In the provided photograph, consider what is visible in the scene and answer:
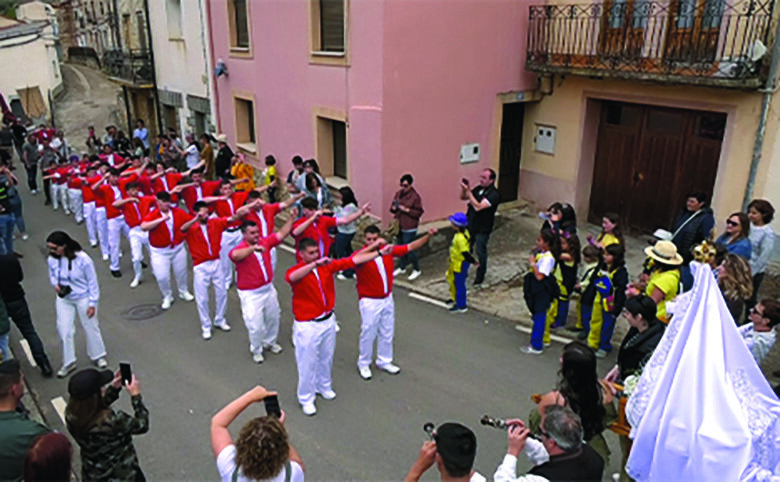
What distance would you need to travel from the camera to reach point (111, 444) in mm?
3984

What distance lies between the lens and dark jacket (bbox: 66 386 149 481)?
393cm

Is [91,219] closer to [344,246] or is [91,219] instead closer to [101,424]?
[344,246]

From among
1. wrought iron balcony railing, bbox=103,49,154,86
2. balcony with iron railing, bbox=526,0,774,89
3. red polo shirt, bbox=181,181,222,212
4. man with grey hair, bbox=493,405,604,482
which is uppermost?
balcony with iron railing, bbox=526,0,774,89

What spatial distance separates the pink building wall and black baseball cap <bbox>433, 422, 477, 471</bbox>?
26.2ft

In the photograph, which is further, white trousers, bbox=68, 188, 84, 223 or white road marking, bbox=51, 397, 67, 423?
white trousers, bbox=68, 188, 84, 223

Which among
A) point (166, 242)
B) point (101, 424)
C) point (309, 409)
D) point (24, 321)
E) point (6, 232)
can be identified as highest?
point (101, 424)

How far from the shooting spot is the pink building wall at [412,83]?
10.5m

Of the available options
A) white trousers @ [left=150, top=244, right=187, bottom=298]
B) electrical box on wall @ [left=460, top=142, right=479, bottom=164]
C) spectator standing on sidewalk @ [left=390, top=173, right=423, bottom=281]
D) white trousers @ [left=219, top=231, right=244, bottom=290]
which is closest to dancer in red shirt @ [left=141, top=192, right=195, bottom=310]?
white trousers @ [left=150, top=244, right=187, bottom=298]

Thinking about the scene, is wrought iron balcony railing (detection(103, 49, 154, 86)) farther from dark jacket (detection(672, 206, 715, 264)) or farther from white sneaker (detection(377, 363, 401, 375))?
dark jacket (detection(672, 206, 715, 264))

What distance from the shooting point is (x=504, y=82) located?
11938 millimetres

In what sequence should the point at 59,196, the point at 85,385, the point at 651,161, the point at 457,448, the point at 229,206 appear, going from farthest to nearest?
the point at 59,196 → the point at 651,161 → the point at 229,206 → the point at 85,385 → the point at 457,448

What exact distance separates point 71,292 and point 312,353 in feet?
9.90

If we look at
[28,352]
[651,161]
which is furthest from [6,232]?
[651,161]

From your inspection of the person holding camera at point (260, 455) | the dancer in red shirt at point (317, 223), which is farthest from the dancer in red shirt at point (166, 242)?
the person holding camera at point (260, 455)
